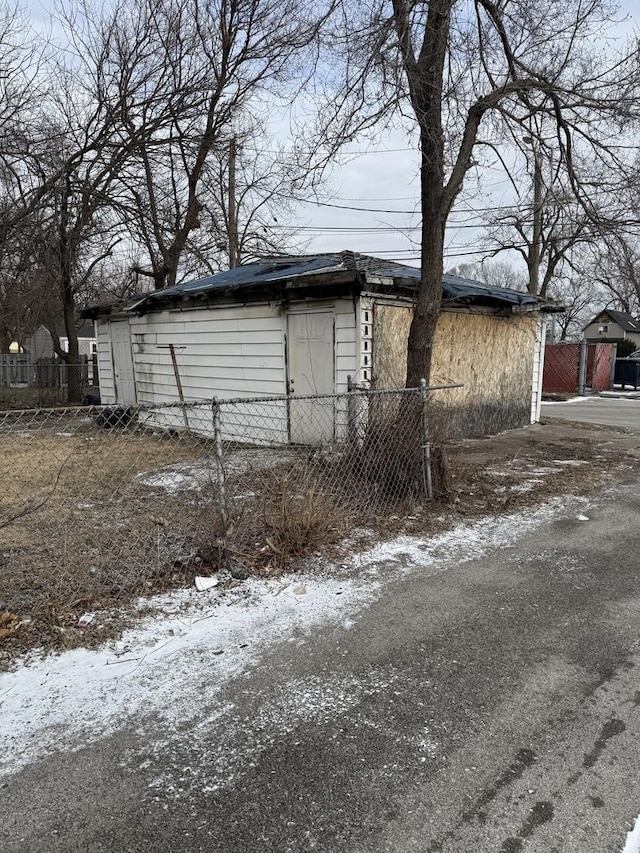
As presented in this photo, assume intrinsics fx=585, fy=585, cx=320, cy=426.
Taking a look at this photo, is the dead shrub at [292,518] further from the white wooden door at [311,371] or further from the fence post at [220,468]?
the white wooden door at [311,371]

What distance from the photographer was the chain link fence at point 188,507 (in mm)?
3844

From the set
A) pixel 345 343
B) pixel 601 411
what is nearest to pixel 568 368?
pixel 601 411

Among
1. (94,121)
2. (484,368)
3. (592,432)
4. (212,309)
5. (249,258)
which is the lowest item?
(592,432)

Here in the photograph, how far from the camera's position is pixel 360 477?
5.54 meters

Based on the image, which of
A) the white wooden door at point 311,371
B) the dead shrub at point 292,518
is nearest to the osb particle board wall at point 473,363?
the white wooden door at point 311,371

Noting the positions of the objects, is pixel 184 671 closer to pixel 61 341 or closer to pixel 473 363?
pixel 473 363

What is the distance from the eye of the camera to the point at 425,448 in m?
5.63

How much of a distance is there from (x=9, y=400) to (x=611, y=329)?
2181 inches

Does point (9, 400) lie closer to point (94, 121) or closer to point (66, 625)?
point (94, 121)

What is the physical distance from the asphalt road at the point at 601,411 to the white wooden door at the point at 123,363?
10.2 m

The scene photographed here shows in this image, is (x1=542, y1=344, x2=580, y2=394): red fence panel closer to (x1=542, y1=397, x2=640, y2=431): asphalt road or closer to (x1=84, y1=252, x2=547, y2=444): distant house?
(x1=542, y1=397, x2=640, y2=431): asphalt road

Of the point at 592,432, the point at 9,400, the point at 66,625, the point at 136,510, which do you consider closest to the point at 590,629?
the point at 66,625

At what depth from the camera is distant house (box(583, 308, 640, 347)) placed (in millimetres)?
52031

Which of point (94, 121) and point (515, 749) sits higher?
point (94, 121)
